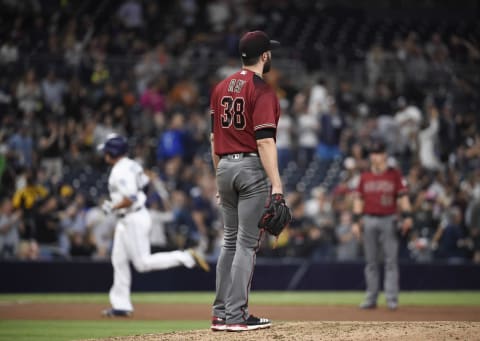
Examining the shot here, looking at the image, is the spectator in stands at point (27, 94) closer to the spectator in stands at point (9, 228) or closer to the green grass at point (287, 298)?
the spectator in stands at point (9, 228)

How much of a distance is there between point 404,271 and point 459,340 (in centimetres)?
1033

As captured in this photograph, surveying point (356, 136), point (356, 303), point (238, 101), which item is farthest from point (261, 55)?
point (356, 136)

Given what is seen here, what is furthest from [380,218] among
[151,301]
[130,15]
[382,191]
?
[130,15]

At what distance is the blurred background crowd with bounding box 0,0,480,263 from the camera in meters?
18.0

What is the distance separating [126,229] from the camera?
11.5 metres

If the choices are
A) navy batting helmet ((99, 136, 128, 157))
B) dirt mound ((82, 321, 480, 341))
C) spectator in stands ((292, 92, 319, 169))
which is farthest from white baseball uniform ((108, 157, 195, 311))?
spectator in stands ((292, 92, 319, 169))

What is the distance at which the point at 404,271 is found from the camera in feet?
57.4

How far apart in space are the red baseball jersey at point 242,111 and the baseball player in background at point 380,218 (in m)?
5.56

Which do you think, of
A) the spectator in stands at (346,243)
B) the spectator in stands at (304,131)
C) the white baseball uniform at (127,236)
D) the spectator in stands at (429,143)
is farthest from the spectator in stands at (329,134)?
the white baseball uniform at (127,236)

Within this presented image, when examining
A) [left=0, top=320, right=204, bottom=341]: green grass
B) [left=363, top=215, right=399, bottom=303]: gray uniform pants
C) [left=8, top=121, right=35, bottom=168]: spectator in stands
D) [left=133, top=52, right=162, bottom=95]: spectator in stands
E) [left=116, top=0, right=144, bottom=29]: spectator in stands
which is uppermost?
[left=116, top=0, right=144, bottom=29]: spectator in stands

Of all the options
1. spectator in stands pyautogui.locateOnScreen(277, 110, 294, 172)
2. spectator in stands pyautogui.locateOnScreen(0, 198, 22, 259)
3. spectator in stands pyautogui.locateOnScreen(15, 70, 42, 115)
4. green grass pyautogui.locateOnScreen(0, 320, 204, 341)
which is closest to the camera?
green grass pyautogui.locateOnScreen(0, 320, 204, 341)

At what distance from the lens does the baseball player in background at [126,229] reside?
1145cm

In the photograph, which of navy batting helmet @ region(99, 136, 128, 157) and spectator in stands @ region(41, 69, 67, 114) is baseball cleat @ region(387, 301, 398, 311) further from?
spectator in stands @ region(41, 69, 67, 114)

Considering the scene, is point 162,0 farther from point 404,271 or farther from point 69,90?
point 404,271
